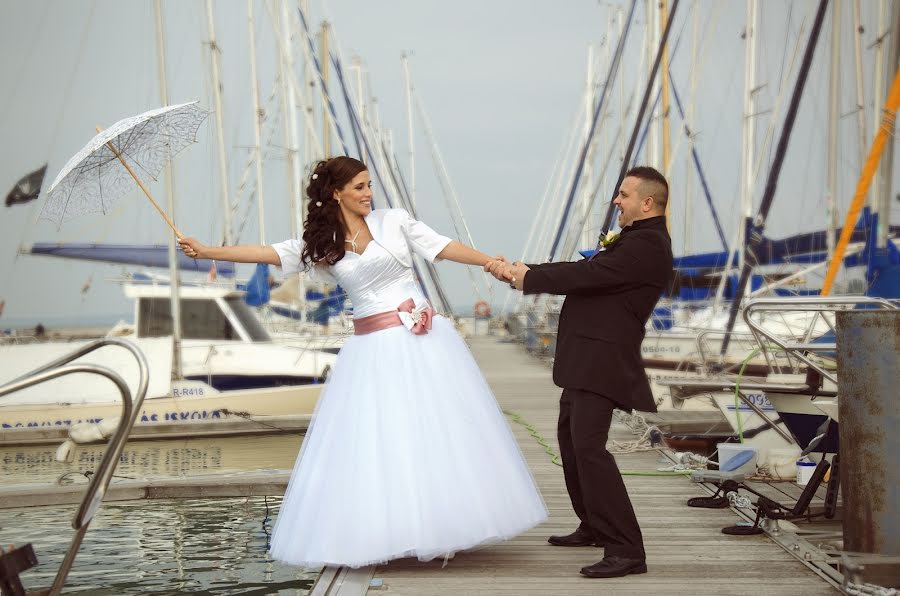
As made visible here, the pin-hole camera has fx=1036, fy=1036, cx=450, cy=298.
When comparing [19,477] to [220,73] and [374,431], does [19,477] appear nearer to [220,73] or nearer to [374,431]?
[374,431]

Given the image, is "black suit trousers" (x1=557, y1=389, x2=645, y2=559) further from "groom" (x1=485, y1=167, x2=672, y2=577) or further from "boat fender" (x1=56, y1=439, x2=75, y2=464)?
"boat fender" (x1=56, y1=439, x2=75, y2=464)

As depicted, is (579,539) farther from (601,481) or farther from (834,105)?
(834,105)

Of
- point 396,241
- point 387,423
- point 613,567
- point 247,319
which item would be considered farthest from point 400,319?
point 247,319

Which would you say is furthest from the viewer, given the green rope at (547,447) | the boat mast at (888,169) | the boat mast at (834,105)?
the boat mast at (834,105)

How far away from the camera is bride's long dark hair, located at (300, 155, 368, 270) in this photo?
5.12 meters

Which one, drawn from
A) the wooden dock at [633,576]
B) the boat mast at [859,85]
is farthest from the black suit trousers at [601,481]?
the boat mast at [859,85]

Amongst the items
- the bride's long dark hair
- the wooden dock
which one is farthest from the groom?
the bride's long dark hair

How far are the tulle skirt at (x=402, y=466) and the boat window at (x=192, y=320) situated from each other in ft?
42.3

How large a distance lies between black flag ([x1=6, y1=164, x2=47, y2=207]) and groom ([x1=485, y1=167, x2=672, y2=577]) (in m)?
11.5

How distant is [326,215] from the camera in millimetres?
5172

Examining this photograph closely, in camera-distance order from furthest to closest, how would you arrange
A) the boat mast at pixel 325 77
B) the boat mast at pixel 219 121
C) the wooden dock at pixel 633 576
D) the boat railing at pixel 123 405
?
the boat mast at pixel 325 77
the boat mast at pixel 219 121
the wooden dock at pixel 633 576
the boat railing at pixel 123 405

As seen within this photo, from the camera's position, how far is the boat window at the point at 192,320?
17.7 metres

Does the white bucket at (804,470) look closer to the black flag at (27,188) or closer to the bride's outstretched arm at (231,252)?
the bride's outstretched arm at (231,252)

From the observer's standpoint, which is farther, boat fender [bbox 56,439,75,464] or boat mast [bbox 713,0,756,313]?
boat mast [bbox 713,0,756,313]
